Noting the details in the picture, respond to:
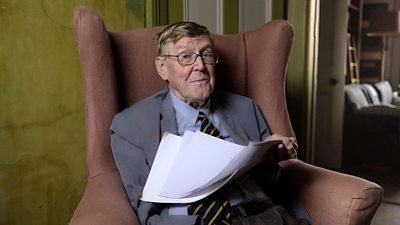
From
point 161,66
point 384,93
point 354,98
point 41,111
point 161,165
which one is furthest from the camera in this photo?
point 384,93

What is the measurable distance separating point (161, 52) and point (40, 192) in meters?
0.80

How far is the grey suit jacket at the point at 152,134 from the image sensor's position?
3.72 feet

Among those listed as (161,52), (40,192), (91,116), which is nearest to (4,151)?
(40,192)

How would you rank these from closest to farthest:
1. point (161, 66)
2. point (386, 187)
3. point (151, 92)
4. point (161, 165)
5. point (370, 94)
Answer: point (161, 165), point (161, 66), point (151, 92), point (386, 187), point (370, 94)

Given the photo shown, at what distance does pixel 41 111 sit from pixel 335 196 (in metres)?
1.14

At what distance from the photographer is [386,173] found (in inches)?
146

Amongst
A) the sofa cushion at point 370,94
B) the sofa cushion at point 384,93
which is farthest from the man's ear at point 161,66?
the sofa cushion at point 384,93

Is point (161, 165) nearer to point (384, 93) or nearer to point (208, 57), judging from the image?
point (208, 57)

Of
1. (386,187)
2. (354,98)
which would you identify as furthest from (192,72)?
(354,98)

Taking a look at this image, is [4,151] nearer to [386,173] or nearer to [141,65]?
[141,65]

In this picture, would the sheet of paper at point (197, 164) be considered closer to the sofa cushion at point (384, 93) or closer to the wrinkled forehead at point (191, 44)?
the wrinkled forehead at point (191, 44)

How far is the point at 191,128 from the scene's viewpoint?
1.34m

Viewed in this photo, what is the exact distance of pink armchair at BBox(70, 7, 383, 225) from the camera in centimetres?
112

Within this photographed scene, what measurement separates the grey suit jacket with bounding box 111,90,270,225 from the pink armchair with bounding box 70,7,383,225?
0.16ft
